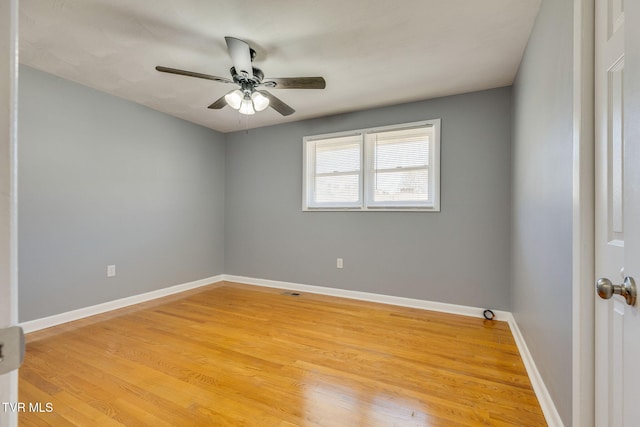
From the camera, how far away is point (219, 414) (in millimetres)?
1539

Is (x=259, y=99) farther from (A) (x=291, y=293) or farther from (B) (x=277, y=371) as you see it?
(A) (x=291, y=293)

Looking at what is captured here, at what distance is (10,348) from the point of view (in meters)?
0.41

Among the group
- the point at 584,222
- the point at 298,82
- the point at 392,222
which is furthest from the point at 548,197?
the point at 392,222

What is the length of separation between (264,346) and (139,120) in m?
2.98

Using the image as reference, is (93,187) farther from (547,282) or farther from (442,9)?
(547,282)

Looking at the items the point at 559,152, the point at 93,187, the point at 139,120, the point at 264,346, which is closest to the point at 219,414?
the point at 264,346

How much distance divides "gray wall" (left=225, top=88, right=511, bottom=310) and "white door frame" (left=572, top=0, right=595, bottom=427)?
200 centimetres

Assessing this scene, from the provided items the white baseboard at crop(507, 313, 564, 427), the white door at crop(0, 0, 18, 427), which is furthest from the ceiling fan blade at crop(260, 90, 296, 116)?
the white baseboard at crop(507, 313, 564, 427)

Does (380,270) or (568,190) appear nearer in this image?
(568,190)

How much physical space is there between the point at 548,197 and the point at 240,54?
213 cm

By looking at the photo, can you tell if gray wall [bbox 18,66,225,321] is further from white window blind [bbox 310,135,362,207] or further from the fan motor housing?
the fan motor housing

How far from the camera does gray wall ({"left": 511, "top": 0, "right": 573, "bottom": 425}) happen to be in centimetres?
124

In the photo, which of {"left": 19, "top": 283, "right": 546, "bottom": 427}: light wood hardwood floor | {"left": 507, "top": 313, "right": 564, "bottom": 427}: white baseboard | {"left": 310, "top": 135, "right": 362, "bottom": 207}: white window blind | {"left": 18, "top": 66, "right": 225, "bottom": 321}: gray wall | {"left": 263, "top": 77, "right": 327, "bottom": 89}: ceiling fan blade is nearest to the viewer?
{"left": 507, "top": 313, "right": 564, "bottom": 427}: white baseboard

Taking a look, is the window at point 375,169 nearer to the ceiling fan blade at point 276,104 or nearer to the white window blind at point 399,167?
the white window blind at point 399,167
